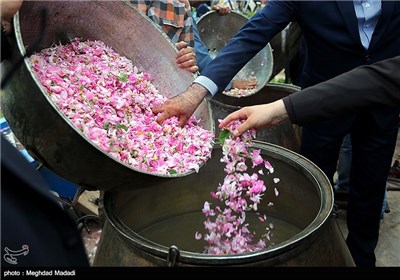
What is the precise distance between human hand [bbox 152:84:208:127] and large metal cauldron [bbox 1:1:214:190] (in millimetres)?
102

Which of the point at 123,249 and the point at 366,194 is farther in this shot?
the point at 366,194

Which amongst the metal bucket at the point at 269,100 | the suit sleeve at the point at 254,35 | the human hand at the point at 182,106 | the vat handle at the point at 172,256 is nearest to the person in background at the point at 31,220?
the vat handle at the point at 172,256

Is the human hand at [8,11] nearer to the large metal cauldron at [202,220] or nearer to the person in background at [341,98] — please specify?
the large metal cauldron at [202,220]

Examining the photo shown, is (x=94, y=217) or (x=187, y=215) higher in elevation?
(x=187, y=215)

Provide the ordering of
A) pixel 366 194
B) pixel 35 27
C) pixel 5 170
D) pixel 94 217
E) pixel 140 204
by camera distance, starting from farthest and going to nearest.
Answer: pixel 94 217
pixel 366 194
pixel 140 204
pixel 35 27
pixel 5 170

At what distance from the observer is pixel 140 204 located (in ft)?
8.35

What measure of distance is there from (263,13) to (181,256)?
1.75m

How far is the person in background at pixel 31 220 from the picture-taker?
1.04 meters

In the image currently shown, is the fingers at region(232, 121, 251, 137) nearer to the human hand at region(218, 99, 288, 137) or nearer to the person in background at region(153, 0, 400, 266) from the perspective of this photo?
the human hand at region(218, 99, 288, 137)

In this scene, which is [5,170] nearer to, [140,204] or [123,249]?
[123,249]

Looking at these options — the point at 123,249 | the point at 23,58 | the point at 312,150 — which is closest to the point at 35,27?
the point at 23,58

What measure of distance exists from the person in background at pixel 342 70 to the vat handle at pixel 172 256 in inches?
27.4

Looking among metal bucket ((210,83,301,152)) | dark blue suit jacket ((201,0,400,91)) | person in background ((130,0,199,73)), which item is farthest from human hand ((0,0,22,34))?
metal bucket ((210,83,301,152))

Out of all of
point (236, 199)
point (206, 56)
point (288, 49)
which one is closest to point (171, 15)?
point (206, 56)
